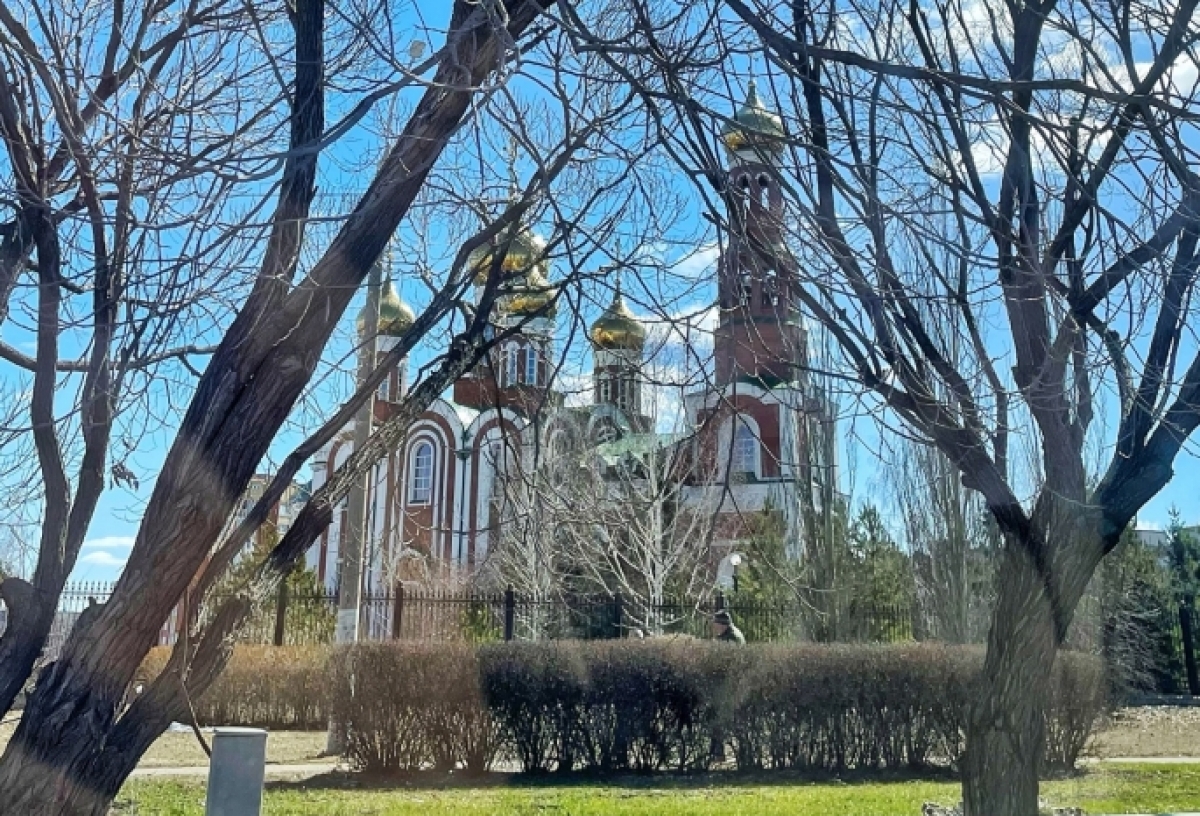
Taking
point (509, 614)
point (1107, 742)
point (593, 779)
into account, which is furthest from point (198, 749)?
point (1107, 742)

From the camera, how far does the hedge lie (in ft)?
31.6

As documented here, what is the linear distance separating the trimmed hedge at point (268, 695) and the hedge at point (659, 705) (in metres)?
4.33

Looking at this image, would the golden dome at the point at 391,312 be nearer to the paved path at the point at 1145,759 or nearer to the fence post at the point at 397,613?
the paved path at the point at 1145,759

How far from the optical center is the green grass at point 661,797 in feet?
24.9

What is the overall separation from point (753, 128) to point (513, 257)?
7.45ft

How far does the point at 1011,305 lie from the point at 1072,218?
0.43 m

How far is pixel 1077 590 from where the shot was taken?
16.1 feet

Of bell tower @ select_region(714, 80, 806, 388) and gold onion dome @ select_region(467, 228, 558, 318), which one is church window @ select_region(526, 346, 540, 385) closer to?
gold onion dome @ select_region(467, 228, 558, 318)

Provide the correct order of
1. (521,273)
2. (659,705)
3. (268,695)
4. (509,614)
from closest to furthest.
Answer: (521,273) < (659,705) < (268,695) < (509,614)

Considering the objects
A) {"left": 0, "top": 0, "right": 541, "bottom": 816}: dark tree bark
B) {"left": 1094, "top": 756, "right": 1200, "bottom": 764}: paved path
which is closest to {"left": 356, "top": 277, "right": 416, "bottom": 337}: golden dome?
{"left": 0, "top": 0, "right": 541, "bottom": 816}: dark tree bark

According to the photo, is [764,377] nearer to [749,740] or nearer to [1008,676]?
[1008,676]

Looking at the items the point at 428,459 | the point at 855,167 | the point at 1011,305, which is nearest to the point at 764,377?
the point at 1011,305

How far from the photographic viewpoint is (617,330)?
18.0 feet

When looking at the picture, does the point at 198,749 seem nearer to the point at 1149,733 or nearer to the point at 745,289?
the point at 745,289
